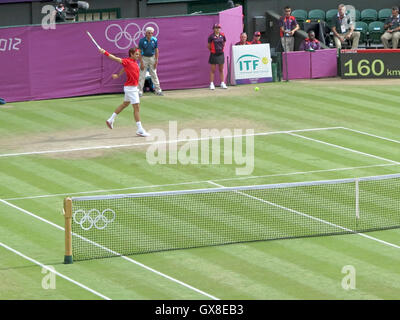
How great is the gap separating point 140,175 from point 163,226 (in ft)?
17.0

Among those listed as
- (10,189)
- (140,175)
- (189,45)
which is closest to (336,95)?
(189,45)

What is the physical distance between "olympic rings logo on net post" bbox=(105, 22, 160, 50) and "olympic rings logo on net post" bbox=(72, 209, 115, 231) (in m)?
15.5

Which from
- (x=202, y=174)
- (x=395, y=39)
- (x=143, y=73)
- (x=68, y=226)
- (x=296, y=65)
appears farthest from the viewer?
(x=395, y=39)

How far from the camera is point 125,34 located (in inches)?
1416

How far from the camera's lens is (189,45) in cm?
3697

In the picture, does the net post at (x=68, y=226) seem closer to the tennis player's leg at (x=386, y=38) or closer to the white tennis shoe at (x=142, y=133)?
the white tennis shoe at (x=142, y=133)

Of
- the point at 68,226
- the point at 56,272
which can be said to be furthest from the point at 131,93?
the point at 56,272

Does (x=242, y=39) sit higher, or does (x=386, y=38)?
(x=242, y=39)

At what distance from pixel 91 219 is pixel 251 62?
18.9 meters

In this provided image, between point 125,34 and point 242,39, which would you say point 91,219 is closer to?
point 125,34

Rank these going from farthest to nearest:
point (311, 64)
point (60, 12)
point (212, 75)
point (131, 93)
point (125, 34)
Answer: point (311, 64)
point (60, 12)
point (212, 75)
point (125, 34)
point (131, 93)

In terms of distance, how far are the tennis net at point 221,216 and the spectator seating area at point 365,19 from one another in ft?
70.7

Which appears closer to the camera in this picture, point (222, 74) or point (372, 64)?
point (222, 74)
